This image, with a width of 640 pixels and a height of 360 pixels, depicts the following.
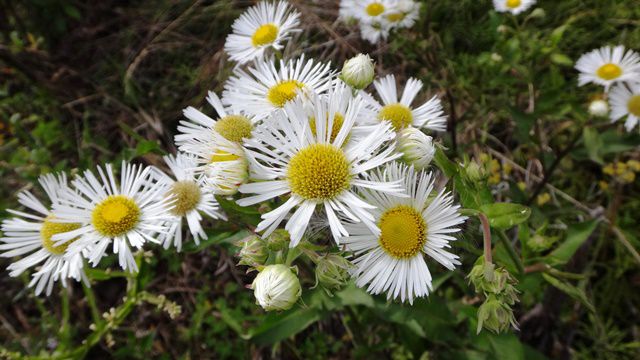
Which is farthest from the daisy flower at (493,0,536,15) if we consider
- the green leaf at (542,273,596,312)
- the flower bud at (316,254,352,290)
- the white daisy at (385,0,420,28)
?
the flower bud at (316,254,352,290)

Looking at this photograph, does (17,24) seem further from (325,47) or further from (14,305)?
(325,47)

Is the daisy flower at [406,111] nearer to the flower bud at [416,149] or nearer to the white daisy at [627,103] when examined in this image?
the flower bud at [416,149]

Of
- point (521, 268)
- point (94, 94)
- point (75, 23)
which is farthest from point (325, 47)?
point (521, 268)

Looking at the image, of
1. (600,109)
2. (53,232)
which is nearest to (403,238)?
(53,232)

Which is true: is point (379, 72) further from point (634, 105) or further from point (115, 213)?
point (115, 213)

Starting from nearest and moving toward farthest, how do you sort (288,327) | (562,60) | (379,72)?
1. (288,327)
2. (562,60)
3. (379,72)

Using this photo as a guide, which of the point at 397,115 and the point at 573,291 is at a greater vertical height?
the point at 397,115
